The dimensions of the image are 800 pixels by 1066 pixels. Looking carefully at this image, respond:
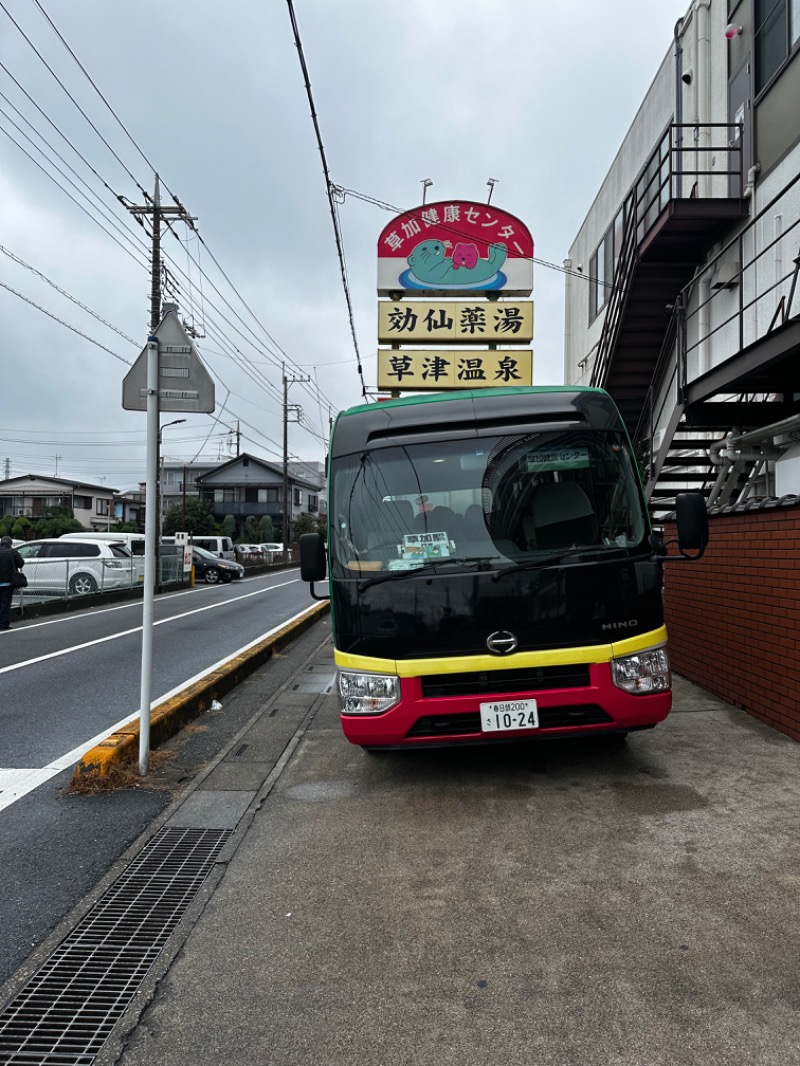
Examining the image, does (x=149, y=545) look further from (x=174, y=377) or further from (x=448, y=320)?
(x=448, y=320)

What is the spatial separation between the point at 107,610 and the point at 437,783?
15267 mm

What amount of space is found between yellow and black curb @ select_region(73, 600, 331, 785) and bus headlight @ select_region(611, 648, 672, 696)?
3266 mm

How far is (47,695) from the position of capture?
784 cm

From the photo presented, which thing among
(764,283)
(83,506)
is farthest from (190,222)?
(83,506)

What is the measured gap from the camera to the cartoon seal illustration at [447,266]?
13984 mm

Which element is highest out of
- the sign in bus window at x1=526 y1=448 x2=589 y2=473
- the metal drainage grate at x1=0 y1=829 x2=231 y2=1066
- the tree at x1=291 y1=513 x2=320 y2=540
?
the tree at x1=291 y1=513 x2=320 y2=540

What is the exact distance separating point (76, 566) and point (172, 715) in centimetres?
1416

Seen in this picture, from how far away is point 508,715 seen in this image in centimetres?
430

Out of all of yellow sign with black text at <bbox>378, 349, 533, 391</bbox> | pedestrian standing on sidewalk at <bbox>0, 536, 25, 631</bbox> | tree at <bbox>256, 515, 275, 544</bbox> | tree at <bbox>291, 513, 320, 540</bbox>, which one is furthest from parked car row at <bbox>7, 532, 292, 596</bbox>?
tree at <bbox>291, 513, 320, 540</bbox>

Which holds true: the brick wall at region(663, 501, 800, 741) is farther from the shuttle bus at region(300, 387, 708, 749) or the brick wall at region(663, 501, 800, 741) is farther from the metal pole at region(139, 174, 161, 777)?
the metal pole at region(139, 174, 161, 777)

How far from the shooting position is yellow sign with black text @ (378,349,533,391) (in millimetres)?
14008

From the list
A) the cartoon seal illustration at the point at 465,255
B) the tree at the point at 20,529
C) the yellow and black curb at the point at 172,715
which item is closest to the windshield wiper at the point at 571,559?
the yellow and black curb at the point at 172,715

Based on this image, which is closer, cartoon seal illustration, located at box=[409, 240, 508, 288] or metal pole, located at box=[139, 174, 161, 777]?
metal pole, located at box=[139, 174, 161, 777]

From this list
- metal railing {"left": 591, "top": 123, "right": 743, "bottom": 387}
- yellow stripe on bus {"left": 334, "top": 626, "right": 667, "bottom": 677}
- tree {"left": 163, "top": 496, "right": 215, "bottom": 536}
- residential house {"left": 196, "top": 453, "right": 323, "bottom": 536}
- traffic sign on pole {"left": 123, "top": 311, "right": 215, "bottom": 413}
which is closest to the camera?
yellow stripe on bus {"left": 334, "top": 626, "right": 667, "bottom": 677}
